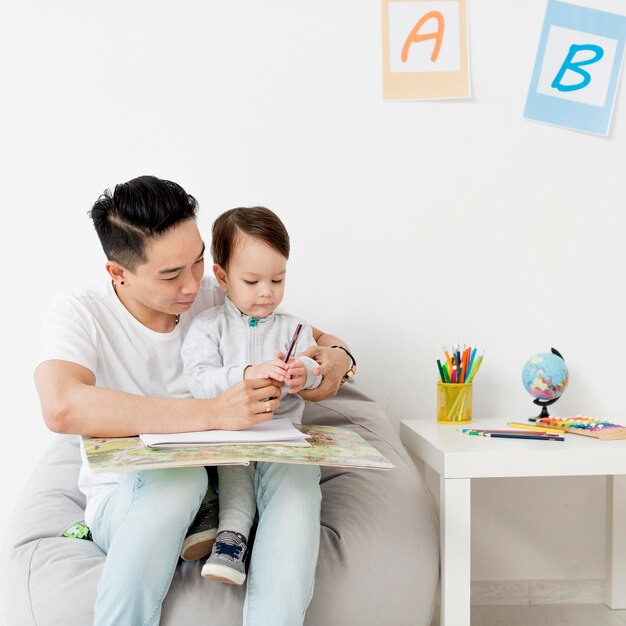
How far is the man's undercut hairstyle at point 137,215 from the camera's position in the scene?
1341 millimetres

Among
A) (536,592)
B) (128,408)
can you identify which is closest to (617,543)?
(536,592)

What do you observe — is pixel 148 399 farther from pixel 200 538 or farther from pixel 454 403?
pixel 454 403

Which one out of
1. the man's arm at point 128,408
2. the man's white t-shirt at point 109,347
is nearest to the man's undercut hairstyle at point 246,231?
the man's white t-shirt at point 109,347

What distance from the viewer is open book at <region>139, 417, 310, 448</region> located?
1.15 m

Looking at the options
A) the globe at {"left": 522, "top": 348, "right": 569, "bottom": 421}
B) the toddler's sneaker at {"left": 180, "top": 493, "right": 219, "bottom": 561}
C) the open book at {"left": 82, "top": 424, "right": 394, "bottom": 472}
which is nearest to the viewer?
the open book at {"left": 82, "top": 424, "right": 394, "bottom": 472}

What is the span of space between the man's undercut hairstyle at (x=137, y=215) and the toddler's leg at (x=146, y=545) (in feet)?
1.29

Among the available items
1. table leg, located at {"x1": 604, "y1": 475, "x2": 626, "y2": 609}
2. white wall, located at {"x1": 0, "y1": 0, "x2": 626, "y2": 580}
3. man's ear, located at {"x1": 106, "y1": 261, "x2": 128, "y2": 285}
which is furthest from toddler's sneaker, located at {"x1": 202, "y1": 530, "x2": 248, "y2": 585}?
table leg, located at {"x1": 604, "y1": 475, "x2": 626, "y2": 609}

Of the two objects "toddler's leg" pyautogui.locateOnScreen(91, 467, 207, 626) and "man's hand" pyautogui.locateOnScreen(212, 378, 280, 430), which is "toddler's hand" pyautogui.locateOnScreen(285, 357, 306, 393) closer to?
"man's hand" pyautogui.locateOnScreen(212, 378, 280, 430)

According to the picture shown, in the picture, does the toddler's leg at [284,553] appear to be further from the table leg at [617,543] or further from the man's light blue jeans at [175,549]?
the table leg at [617,543]

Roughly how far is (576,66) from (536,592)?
4.22 feet

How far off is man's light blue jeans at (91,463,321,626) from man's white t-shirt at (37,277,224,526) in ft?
0.47

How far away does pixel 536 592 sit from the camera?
1.92m

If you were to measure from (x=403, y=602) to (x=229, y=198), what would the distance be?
102 cm

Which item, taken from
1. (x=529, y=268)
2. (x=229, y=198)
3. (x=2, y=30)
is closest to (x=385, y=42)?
(x=229, y=198)
